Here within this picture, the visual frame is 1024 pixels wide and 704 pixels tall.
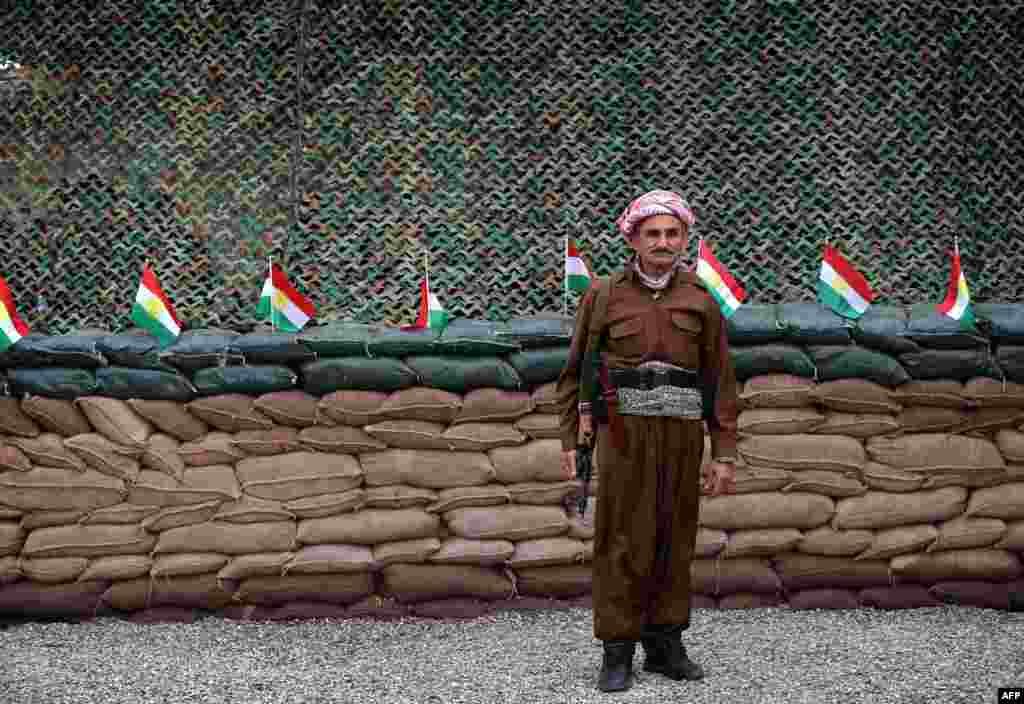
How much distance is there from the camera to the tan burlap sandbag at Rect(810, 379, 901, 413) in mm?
4559

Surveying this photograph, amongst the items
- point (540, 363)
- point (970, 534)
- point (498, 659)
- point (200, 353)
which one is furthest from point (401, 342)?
point (970, 534)

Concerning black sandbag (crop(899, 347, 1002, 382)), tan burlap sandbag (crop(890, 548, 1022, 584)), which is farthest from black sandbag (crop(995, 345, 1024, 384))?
tan burlap sandbag (crop(890, 548, 1022, 584))

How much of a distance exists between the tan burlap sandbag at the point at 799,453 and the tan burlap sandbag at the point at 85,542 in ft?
8.42

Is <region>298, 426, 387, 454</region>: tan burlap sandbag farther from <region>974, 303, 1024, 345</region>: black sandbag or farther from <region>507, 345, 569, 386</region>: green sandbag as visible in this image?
Result: <region>974, 303, 1024, 345</region>: black sandbag

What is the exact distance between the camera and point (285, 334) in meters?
4.63

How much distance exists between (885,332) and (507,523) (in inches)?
70.4

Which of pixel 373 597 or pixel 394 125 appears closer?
A: pixel 373 597

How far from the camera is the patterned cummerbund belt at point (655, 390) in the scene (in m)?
3.54

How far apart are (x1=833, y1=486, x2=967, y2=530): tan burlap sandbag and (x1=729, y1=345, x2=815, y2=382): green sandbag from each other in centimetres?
58

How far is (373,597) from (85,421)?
4.72ft

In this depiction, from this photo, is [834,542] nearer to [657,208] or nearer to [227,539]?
[657,208]

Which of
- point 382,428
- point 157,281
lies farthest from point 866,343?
point 157,281

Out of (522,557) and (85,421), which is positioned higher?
(85,421)

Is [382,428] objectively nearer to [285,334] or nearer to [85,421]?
[285,334]
